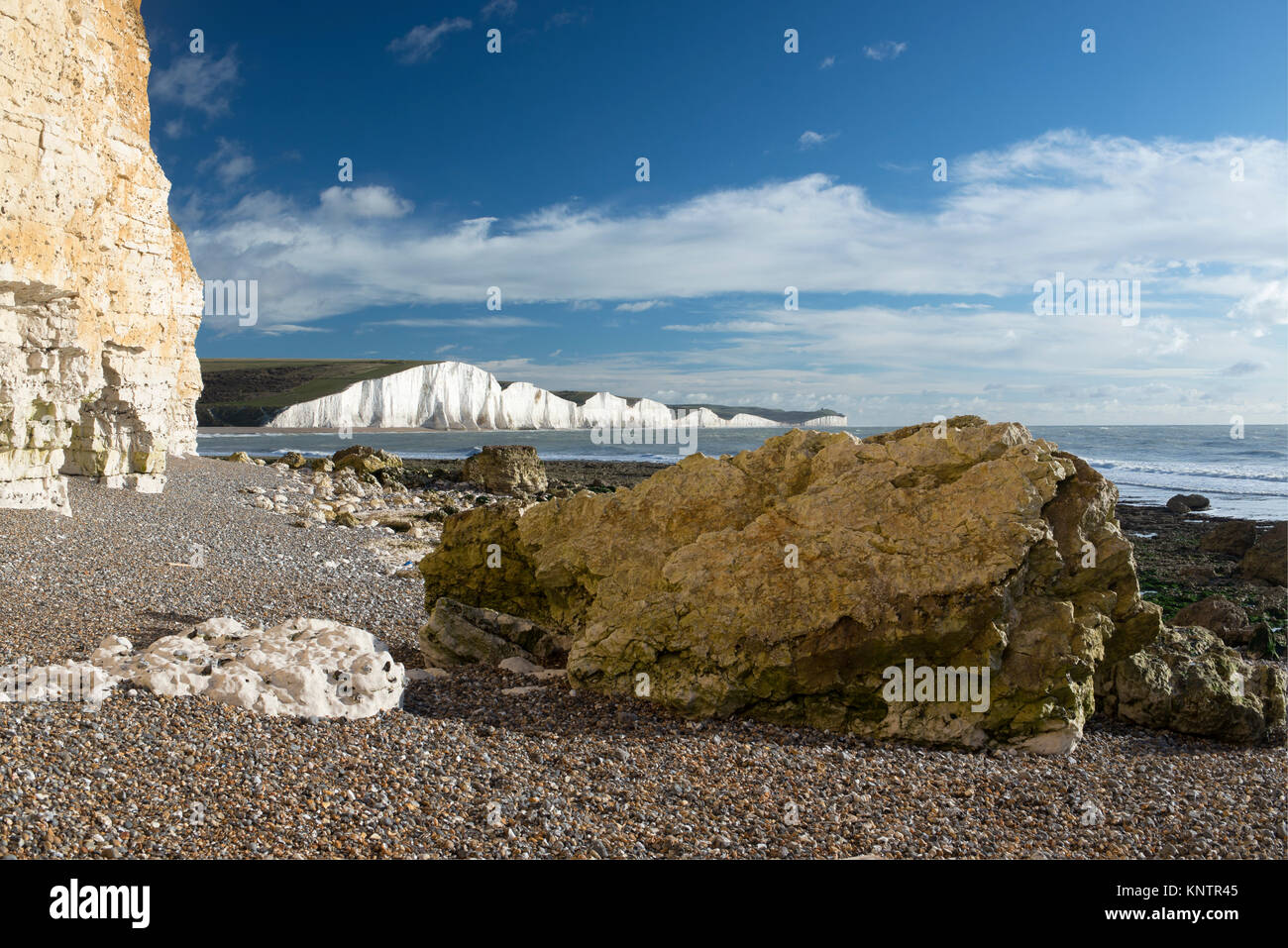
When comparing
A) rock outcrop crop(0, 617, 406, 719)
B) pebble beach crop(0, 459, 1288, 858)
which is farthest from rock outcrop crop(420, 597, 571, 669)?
rock outcrop crop(0, 617, 406, 719)

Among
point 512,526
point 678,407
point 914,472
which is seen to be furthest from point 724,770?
point 678,407

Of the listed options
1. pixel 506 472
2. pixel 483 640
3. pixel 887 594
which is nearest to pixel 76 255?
pixel 483 640

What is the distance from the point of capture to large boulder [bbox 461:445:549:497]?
106 ft

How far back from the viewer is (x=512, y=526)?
9750mm

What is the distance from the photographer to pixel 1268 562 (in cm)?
1723

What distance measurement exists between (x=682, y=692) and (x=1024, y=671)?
2.85m

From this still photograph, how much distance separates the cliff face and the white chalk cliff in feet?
268

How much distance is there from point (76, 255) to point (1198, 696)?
16736 millimetres

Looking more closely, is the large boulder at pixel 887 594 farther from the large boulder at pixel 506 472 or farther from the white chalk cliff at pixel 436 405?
the white chalk cliff at pixel 436 405

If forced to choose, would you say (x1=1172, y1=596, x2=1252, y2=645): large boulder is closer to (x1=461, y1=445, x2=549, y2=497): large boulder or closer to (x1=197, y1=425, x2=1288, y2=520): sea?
(x1=197, y1=425, x2=1288, y2=520): sea
